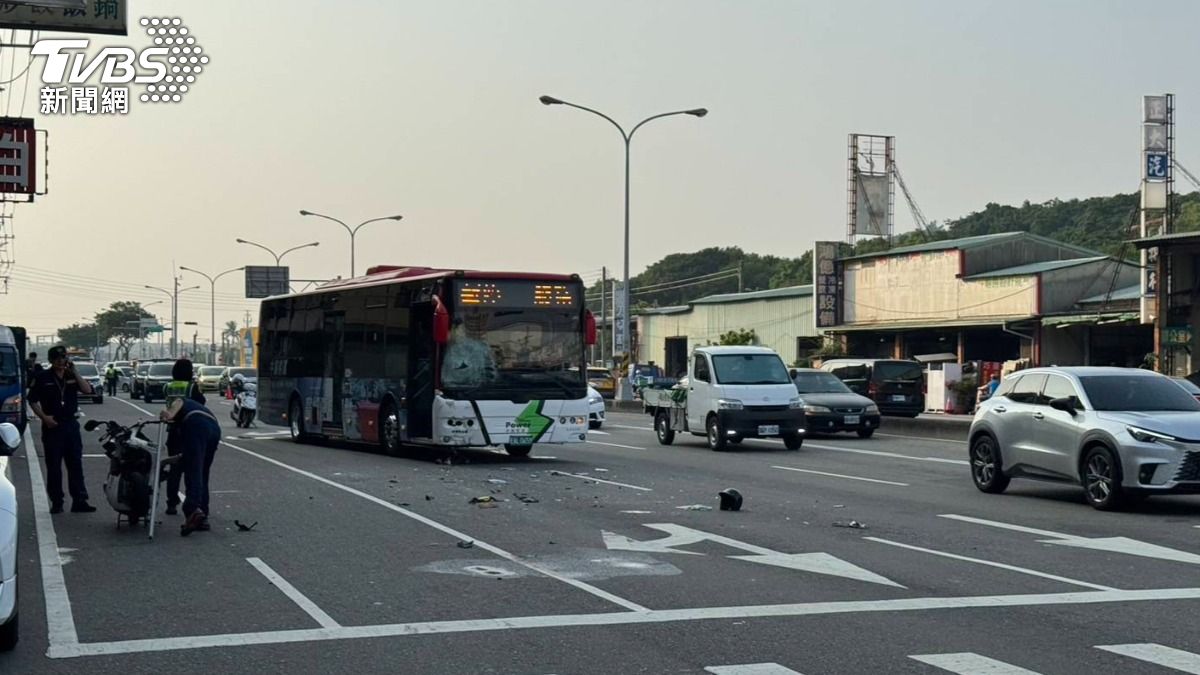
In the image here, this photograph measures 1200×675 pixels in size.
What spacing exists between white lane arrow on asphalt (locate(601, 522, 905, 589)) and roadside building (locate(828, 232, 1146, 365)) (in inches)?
1430

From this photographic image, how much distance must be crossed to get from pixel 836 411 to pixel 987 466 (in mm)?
12892

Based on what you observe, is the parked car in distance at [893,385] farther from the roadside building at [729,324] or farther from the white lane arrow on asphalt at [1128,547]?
the white lane arrow on asphalt at [1128,547]

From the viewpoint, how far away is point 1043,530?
1434 cm

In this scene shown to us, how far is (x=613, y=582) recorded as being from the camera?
10.9 metres

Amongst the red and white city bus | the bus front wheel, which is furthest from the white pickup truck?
the red and white city bus

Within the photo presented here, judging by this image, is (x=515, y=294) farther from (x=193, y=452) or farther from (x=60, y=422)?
(x=193, y=452)

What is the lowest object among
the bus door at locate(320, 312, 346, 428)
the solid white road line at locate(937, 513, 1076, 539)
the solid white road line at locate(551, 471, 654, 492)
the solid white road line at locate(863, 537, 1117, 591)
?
the solid white road line at locate(863, 537, 1117, 591)

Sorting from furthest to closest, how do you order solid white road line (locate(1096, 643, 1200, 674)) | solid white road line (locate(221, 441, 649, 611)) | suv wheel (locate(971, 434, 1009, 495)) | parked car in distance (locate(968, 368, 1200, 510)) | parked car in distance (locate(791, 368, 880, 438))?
parked car in distance (locate(791, 368, 880, 438))
suv wheel (locate(971, 434, 1009, 495))
parked car in distance (locate(968, 368, 1200, 510))
solid white road line (locate(221, 441, 649, 611))
solid white road line (locate(1096, 643, 1200, 674))

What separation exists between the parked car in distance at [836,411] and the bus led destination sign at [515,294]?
8.95m

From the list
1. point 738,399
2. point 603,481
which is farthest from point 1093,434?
point 738,399

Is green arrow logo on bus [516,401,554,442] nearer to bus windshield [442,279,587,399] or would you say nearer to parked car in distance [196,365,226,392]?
bus windshield [442,279,587,399]

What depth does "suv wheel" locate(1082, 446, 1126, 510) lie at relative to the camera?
51.9 feet

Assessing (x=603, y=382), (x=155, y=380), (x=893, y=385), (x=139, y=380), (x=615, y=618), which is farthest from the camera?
(x=139, y=380)

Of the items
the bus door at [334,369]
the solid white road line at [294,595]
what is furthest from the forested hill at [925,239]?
the solid white road line at [294,595]
